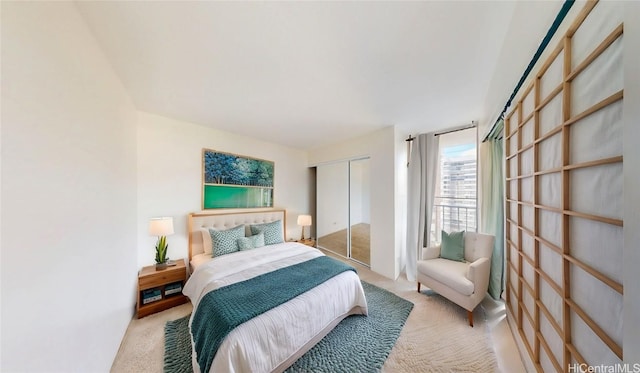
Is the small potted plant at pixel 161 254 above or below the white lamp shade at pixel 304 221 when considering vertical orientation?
below

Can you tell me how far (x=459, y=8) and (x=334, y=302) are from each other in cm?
233

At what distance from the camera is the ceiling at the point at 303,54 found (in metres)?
1.07

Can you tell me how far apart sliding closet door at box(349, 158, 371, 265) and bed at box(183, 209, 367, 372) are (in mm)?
1301

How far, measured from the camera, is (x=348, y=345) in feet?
5.36

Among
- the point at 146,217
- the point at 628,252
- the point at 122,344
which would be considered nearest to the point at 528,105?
the point at 628,252

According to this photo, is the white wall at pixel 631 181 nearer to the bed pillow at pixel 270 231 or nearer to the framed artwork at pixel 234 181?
the bed pillow at pixel 270 231

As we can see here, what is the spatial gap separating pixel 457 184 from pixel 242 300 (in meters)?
3.53

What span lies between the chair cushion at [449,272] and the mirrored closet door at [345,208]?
108cm

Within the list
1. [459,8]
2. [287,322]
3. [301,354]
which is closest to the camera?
[459,8]

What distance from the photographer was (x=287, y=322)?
4.57ft

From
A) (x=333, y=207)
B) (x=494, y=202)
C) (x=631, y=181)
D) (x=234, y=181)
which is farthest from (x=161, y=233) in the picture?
(x=494, y=202)

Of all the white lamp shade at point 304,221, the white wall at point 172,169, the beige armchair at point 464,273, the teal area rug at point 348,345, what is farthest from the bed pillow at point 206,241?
the beige armchair at point 464,273

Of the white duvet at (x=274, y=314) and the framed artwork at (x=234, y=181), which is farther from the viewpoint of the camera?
the framed artwork at (x=234, y=181)

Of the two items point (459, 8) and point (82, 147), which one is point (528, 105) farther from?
point (82, 147)
